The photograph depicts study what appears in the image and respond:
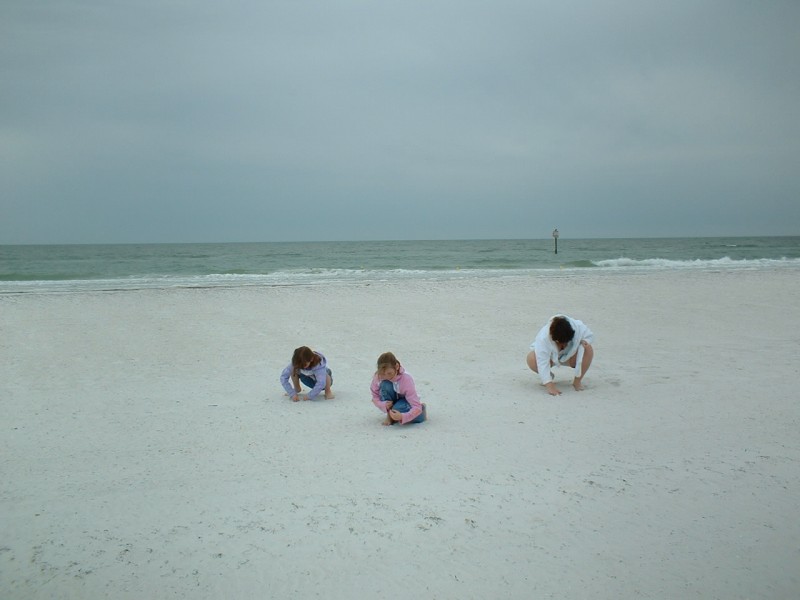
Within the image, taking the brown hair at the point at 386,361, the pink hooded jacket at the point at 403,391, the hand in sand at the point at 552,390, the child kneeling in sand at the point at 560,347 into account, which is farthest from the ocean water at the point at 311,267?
the brown hair at the point at 386,361

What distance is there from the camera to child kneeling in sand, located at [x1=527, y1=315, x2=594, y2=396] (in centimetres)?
643

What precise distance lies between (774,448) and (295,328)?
8.51 meters

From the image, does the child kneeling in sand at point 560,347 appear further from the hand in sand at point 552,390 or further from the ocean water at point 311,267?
the ocean water at point 311,267

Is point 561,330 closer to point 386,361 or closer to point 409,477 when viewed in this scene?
point 386,361

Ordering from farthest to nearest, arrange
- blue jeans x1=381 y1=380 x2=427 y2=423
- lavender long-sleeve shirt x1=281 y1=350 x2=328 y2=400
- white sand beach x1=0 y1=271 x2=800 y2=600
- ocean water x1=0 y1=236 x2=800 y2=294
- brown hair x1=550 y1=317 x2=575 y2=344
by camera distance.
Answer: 1. ocean water x1=0 y1=236 x2=800 y2=294
2. lavender long-sleeve shirt x1=281 y1=350 x2=328 y2=400
3. brown hair x1=550 y1=317 x2=575 y2=344
4. blue jeans x1=381 y1=380 x2=427 y2=423
5. white sand beach x1=0 y1=271 x2=800 y2=600

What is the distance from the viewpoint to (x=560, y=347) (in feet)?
21.7

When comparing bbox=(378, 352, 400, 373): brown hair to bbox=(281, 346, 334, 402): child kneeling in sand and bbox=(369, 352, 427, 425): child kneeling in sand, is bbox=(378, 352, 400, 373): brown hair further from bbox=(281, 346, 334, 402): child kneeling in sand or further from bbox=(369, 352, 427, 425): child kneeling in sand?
bbox=(281, 346, 334, 402): child kneeling in sand

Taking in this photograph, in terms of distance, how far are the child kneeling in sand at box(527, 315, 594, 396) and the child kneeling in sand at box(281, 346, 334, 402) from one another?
91.9 inches

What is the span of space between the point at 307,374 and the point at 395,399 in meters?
1.36

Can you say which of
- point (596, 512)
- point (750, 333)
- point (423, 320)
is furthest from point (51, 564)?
point (750, 333)

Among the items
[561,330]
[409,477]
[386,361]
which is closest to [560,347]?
[561,330]

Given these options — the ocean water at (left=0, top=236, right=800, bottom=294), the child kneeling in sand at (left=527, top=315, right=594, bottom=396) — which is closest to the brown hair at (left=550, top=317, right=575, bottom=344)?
the child kneeling in sand at (left=527, top=315, right=594, bottom=396)

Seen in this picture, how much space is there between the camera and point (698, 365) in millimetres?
7688

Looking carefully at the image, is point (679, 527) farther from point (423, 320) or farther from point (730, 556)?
point (423, 320)
